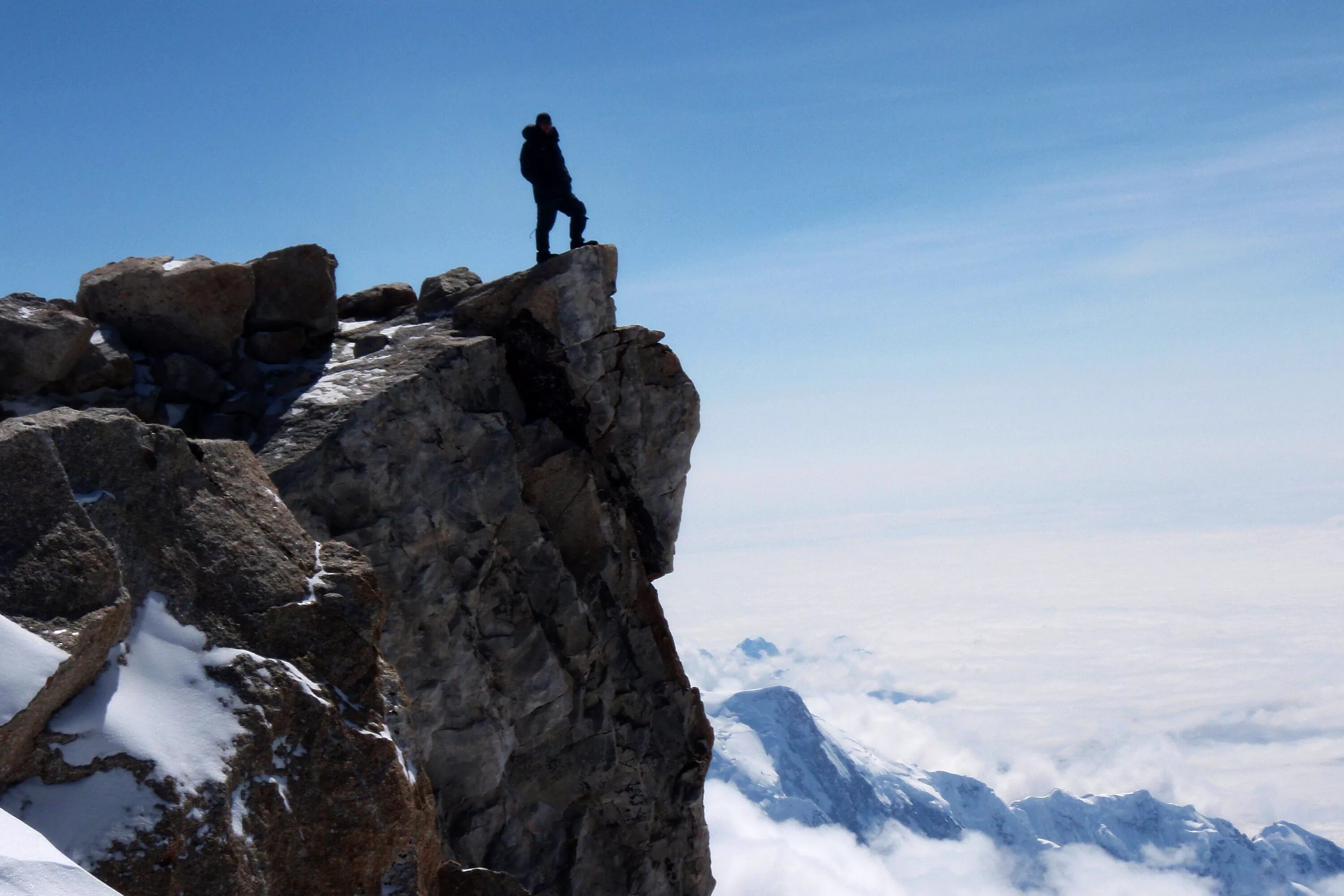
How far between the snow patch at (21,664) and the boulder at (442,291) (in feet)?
54.3

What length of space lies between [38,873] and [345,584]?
20.5 ft

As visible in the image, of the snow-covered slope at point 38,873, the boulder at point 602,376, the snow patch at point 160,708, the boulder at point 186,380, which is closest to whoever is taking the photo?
the snow-covered slope at point 38,873

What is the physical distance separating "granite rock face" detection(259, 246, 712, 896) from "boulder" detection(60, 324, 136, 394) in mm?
3258

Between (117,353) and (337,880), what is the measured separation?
1360 cm

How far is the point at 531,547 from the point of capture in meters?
22.8

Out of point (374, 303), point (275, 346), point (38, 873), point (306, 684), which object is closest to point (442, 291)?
point (374, 303)

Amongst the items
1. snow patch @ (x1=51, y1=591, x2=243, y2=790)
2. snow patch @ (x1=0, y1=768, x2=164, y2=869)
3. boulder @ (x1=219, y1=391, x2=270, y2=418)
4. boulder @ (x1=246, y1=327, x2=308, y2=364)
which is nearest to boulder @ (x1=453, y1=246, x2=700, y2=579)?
boulder @ (x1=246, y1=327, x2=308, y2=364)

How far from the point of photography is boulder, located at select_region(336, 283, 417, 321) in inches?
1005

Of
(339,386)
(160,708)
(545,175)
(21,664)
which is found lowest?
(160,708)

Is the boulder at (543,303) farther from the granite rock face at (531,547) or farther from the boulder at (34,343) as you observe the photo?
the boulder at (34,343)

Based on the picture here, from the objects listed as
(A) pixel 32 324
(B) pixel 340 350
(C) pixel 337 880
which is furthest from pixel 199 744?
(B) pixel 340 350

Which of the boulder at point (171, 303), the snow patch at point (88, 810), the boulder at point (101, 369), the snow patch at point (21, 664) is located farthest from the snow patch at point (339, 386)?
the snow patch at point (88, 810)

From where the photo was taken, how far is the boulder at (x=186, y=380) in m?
19.8

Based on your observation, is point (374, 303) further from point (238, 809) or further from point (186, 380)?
point (238, 809)
